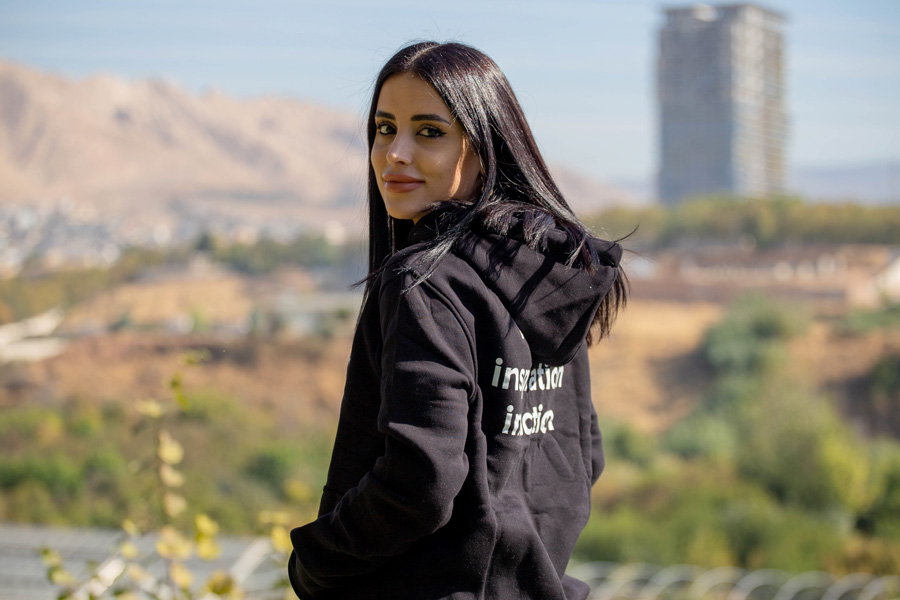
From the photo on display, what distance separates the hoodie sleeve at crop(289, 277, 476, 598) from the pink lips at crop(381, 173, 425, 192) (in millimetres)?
212

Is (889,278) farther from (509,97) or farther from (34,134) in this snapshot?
(34,134)

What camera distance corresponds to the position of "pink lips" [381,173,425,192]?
4.10ft

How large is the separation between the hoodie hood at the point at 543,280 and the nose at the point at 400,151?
0.27 feet

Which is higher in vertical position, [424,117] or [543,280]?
[424,117]

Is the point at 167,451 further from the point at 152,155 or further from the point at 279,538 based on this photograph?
the point at 152,155

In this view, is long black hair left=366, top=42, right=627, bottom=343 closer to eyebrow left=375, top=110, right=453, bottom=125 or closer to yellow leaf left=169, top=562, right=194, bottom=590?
eyebrow left=375, top=110, right=453, bottom=125

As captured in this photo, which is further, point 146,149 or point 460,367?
point 146,149

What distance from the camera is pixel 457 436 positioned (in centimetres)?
105

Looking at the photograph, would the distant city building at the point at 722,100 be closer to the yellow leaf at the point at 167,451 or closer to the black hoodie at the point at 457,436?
the yellow leaf at the point at 167,451

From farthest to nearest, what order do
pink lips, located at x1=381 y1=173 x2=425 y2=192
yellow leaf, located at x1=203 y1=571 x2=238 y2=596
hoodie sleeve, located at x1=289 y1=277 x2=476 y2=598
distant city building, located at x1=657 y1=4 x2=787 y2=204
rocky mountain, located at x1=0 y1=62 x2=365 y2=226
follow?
distant city building, located at x1=657 y1=4 x2=787 y2=204, rocky mountain, located at x1=0 y1=62 x2=365 y2=226, yellow leaf, located at x1=203 y1=571 x2=238 y2=596, pink lips, located at x1=381 y1=173 x2=425 y2=192, hoodie sleeve, located at x1=289 y1=277 x2=476 y2=598

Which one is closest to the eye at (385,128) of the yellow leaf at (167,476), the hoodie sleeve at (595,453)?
the hoodie sleeve at (595,453)

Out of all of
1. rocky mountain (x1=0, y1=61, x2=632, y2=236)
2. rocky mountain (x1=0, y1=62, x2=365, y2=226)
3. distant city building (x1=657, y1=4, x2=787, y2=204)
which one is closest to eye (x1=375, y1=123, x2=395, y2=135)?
rocky mountain (x1=0, y1=61, x2=632, y2=236)

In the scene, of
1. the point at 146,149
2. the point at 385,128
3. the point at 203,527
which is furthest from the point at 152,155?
the point at 385,128

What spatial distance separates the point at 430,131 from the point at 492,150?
3.5 inches
